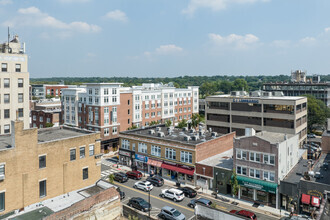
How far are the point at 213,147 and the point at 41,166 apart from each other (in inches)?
1316

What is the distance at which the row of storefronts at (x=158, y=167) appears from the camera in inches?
2004

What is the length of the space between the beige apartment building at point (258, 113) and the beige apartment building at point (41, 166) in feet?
155

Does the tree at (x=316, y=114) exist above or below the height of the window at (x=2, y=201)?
above

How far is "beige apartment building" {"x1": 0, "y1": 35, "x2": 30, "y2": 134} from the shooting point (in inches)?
1667

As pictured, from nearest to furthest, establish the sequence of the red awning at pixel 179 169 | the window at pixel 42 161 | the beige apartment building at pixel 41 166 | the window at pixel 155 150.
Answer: the beige apartment building at pixel 41 166, the window at pixel 42 161, the red awning at pixel 179 169, the window at pixel 155 150

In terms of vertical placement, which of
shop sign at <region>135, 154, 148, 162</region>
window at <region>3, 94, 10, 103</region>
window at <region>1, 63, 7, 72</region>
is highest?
window at <region>1, 63, 7, 72</region>

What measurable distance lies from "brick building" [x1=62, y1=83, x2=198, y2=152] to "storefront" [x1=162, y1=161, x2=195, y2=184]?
27.6 meters

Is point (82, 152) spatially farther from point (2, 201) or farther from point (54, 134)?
point (2, 201)

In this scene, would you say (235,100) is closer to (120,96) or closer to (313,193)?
(120,96)

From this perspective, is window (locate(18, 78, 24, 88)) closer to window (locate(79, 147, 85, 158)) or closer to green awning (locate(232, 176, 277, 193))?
window (locate(79, 147, 85, 158))

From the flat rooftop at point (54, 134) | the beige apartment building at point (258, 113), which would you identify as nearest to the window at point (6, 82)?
the flat rooftop at point (54, 134)

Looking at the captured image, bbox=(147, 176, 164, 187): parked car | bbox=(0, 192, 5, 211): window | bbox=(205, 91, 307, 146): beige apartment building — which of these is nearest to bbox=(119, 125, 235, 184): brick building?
bbox=(147, 176, 164, 187): parked car

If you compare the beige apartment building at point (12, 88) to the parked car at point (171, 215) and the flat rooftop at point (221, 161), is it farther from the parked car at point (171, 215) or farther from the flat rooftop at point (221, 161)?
the flat rooftop at point (221, 161)

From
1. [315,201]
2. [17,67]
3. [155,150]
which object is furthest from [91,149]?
[315,201]
